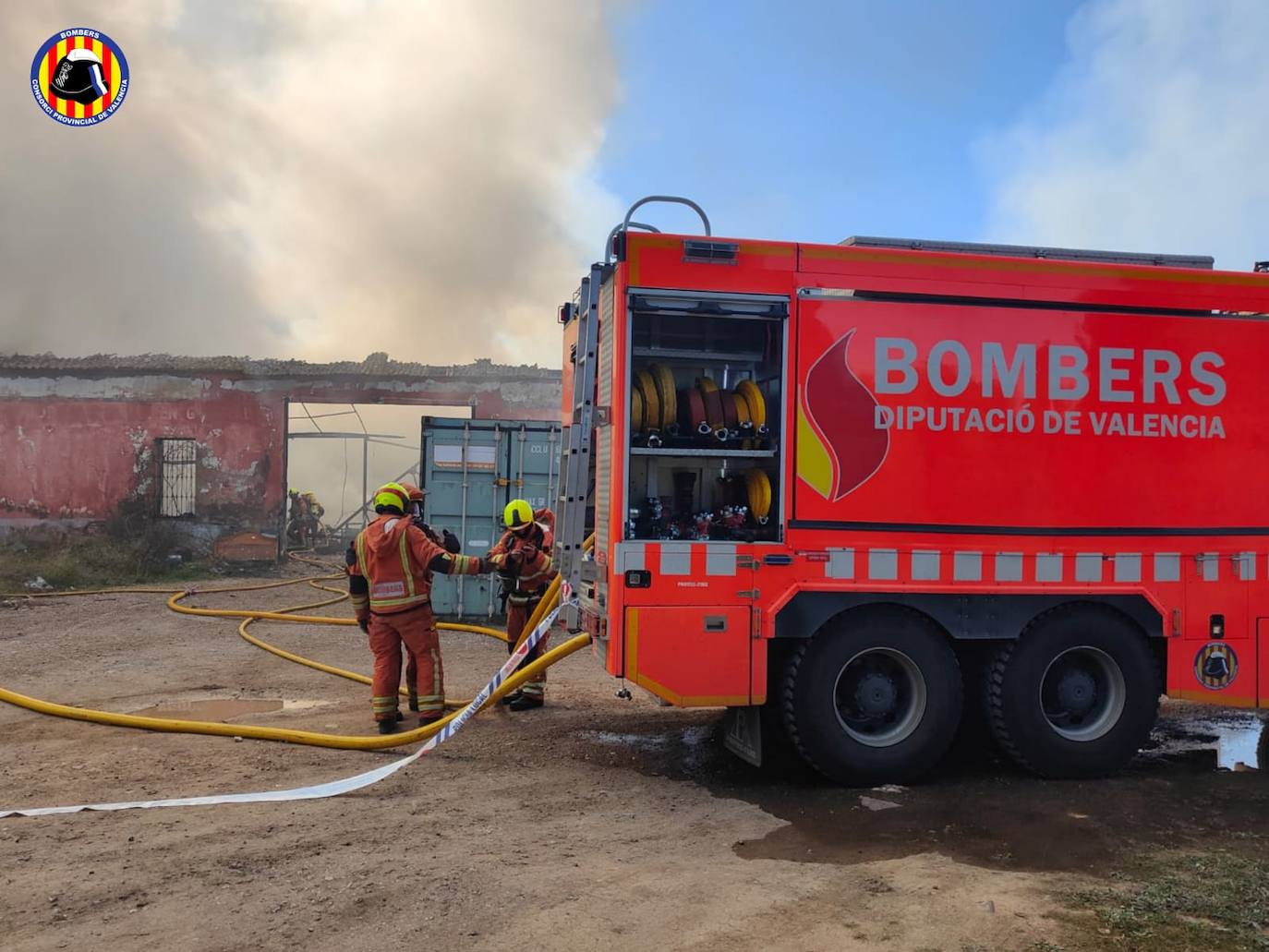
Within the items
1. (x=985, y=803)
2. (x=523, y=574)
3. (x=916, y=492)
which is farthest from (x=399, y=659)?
(x=985, y=803)

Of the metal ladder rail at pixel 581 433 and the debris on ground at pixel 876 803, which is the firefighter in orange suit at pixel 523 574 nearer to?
the metal ladder rail at pixel 581 433

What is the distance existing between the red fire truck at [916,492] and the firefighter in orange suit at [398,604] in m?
1.35

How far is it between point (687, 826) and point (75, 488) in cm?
1596

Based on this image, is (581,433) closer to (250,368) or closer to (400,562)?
(400,562)

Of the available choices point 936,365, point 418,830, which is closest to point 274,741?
point 418,830

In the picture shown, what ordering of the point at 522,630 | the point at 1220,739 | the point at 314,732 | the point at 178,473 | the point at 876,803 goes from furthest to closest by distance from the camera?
the point at 178,473 < the point at 522,630 < the point at 1220,739 < the point at 314,732 < the point at 876,803

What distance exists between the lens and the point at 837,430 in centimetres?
538

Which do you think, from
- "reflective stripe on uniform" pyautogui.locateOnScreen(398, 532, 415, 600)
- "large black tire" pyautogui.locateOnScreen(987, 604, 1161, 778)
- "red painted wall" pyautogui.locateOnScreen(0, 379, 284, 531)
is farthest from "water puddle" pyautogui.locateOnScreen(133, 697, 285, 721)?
"red painted wall" pyautogui.locateOnScreen(0, 379, 284, 531)

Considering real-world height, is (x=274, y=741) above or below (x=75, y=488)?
below

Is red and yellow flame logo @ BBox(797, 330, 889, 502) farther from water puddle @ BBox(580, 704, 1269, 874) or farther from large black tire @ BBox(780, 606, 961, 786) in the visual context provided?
water puddle @ BBox(580, 704, 1269, 874)

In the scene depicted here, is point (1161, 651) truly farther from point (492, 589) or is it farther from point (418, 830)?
point (492, 589)

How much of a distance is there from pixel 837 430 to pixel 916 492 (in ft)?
1.87

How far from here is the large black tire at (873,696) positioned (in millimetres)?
5328

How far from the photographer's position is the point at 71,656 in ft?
31.0
